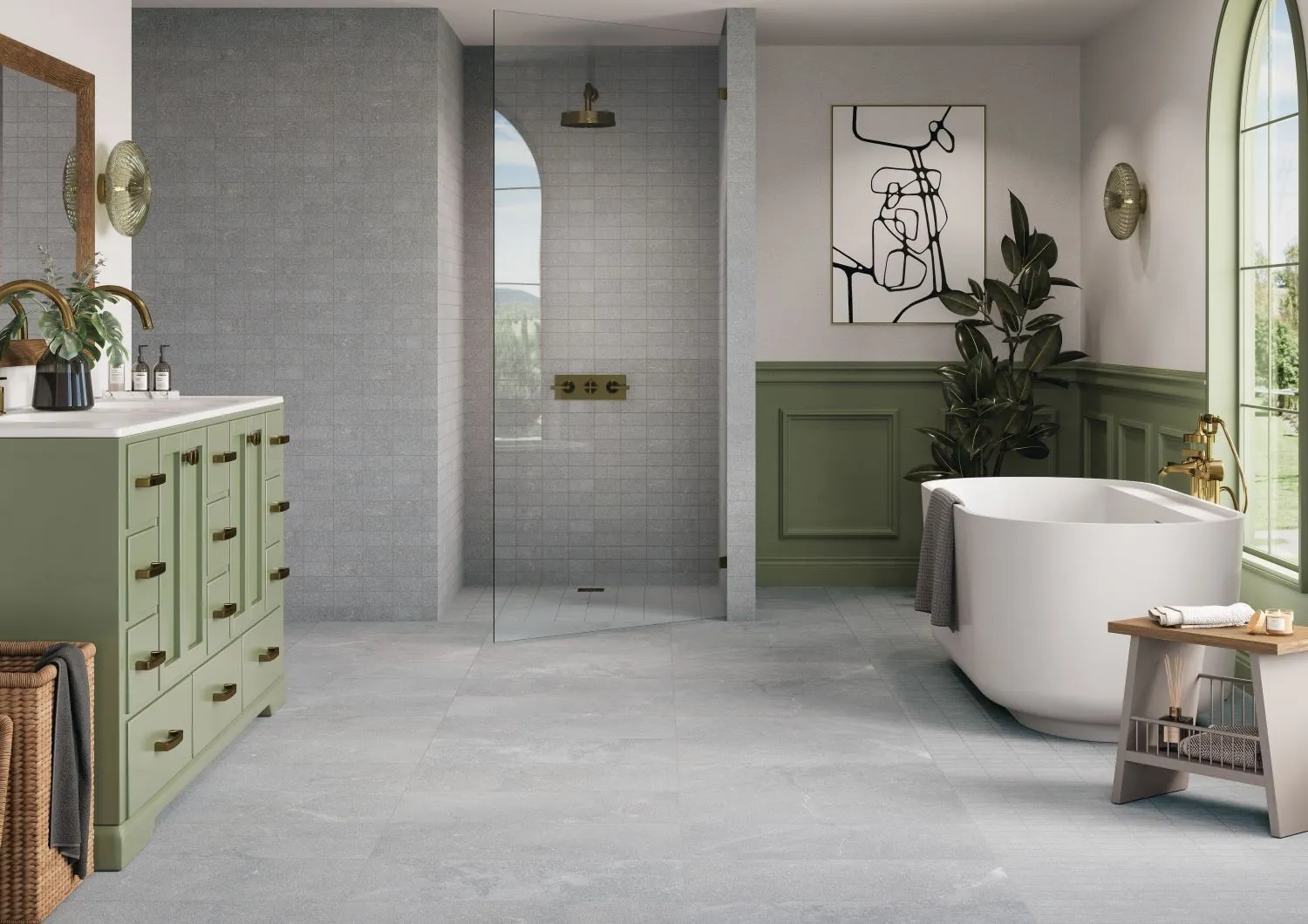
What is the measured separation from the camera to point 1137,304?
5.74 meters

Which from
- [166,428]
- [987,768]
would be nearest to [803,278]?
[987,768]

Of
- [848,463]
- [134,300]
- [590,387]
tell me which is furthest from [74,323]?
[848,463]

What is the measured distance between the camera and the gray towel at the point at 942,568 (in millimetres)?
4359

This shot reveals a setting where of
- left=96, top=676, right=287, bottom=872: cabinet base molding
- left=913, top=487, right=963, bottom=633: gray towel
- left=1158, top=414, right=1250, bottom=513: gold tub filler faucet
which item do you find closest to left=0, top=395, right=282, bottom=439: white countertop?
left=96, top=676, right=287, bottom=872: cabinet base molding

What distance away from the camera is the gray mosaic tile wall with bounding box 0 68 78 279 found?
3445 millimetres

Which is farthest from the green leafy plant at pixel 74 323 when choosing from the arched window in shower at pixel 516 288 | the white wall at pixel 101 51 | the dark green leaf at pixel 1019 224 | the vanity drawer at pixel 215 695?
the dark green leaf at pixel 1019 224

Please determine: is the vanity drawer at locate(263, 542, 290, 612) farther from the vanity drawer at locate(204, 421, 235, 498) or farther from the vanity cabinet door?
the vanity cabinet door

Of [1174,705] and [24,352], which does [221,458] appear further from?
[1174,705]

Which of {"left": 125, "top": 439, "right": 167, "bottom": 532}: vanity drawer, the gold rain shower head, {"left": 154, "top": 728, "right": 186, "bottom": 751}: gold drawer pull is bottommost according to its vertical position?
{"left": 154, "top": 728, "right": 186, "bottom": 751}: gold drawer pull

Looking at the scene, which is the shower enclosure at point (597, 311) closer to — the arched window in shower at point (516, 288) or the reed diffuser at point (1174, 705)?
the arched window in shower at point (516, 288)

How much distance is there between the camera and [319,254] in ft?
18.7

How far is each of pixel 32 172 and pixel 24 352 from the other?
1.65ft

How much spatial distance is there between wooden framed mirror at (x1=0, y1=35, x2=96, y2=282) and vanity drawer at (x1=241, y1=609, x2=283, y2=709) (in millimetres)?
1184

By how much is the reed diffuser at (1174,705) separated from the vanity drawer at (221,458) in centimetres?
253
